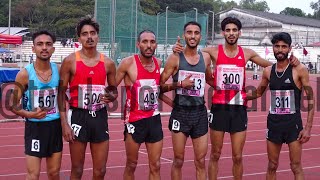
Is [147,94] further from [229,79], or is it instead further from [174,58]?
[229,79]

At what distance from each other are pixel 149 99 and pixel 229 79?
1.06 m

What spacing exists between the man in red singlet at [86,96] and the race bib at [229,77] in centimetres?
138

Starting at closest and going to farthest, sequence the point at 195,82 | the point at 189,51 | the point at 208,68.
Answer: the point at 195,82 → the point at 189,51 → the point at 208,68

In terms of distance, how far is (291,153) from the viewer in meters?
5.59

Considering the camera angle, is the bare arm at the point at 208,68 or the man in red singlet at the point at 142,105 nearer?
the man in red singlet at the point at 142,105

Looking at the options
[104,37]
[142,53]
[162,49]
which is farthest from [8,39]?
[142,53]

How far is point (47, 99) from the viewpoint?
498 cm

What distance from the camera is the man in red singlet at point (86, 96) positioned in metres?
5.08

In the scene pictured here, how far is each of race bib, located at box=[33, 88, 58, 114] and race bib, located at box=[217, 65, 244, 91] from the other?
1.93m

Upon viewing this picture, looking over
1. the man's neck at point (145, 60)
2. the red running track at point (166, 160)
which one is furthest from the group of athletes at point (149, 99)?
the red running track at point (166, 160)

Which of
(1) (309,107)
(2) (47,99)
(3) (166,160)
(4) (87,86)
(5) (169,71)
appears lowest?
(3) (166,160)

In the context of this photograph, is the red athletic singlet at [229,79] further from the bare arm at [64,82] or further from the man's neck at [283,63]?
the bare arm at [64,82]

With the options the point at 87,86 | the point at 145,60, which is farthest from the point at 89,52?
the point at 145,60

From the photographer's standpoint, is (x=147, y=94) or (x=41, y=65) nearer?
(x=41, y=65)
